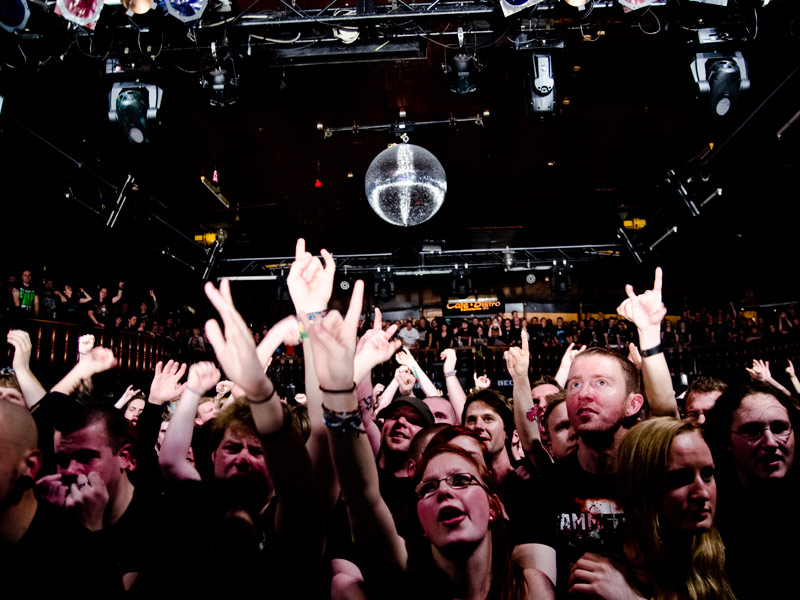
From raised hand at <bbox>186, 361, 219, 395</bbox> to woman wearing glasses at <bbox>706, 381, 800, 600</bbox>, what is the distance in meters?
1.97

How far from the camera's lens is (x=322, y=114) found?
550 centimetres

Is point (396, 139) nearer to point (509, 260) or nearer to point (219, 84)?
point (219, 84)

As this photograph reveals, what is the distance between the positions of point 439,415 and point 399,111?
378 centimetres

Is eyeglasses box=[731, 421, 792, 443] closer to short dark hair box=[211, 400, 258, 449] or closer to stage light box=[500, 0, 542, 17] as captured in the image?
short dark hair box=[211, 400, 258, 449]

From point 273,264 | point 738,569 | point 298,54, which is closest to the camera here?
point 738,569

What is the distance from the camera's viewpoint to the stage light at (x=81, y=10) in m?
3.05

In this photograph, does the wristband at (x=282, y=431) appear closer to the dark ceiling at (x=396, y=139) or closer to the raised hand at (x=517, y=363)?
the raised hand at (x=517, y=363)

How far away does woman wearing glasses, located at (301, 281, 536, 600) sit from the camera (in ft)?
3.97

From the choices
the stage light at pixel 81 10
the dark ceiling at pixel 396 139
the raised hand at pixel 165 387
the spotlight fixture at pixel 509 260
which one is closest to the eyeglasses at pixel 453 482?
the raised hand at pixel 165 387

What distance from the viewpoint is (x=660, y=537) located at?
59.8 inches

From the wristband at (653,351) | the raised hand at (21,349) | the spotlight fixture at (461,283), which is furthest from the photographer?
the spotlight fixture at (461,283)

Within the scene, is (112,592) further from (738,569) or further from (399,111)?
(399,111)

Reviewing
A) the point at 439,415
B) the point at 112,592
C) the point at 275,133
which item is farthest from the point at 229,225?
the point at 112,592

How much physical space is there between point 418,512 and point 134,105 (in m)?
3.76
